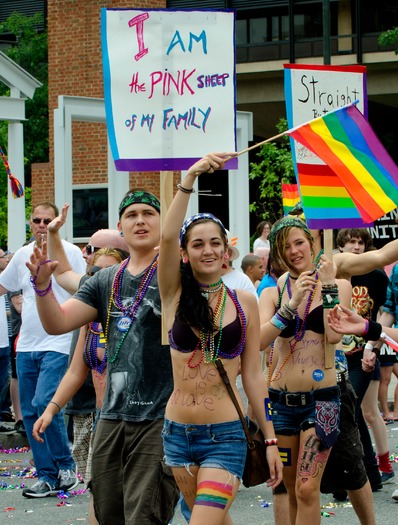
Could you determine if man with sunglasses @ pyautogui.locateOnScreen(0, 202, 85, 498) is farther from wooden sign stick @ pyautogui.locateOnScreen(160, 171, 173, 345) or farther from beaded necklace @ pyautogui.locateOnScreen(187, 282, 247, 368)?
beaded necklace @ pyautogui.locateOnScreen(187, 282, 247, 368)

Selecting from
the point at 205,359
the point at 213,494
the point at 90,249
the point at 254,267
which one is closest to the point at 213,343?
the point at 205,359

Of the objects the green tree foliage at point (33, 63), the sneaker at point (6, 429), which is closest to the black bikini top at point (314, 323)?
the sneaker at point (6, 429)

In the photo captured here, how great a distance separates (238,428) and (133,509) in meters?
0.66

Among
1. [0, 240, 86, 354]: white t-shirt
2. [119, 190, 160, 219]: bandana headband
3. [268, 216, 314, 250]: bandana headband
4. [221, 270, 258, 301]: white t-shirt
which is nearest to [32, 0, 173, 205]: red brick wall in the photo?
[0, 240, 86, 354]: white t-shirt

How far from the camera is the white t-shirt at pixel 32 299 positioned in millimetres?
8680

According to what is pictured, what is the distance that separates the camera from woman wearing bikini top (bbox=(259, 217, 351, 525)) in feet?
18.9

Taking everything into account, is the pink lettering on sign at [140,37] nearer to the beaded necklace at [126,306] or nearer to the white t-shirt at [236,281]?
the beaded necklace at [126,306]

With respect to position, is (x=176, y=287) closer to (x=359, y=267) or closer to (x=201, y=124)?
(x=201, y=124)

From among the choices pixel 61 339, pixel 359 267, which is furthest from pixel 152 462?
pixel 61 339

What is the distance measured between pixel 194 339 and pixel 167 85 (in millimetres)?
1542

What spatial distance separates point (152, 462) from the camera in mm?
5082

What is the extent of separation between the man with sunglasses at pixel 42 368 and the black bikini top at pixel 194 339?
12.0 feet

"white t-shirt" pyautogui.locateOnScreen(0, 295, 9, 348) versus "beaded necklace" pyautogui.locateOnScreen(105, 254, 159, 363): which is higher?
"beaded necklace" pyautogui.locateOnScreen(105, 254, 159, 363)

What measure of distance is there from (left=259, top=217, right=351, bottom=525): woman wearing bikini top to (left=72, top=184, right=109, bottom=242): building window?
10.7 metres
